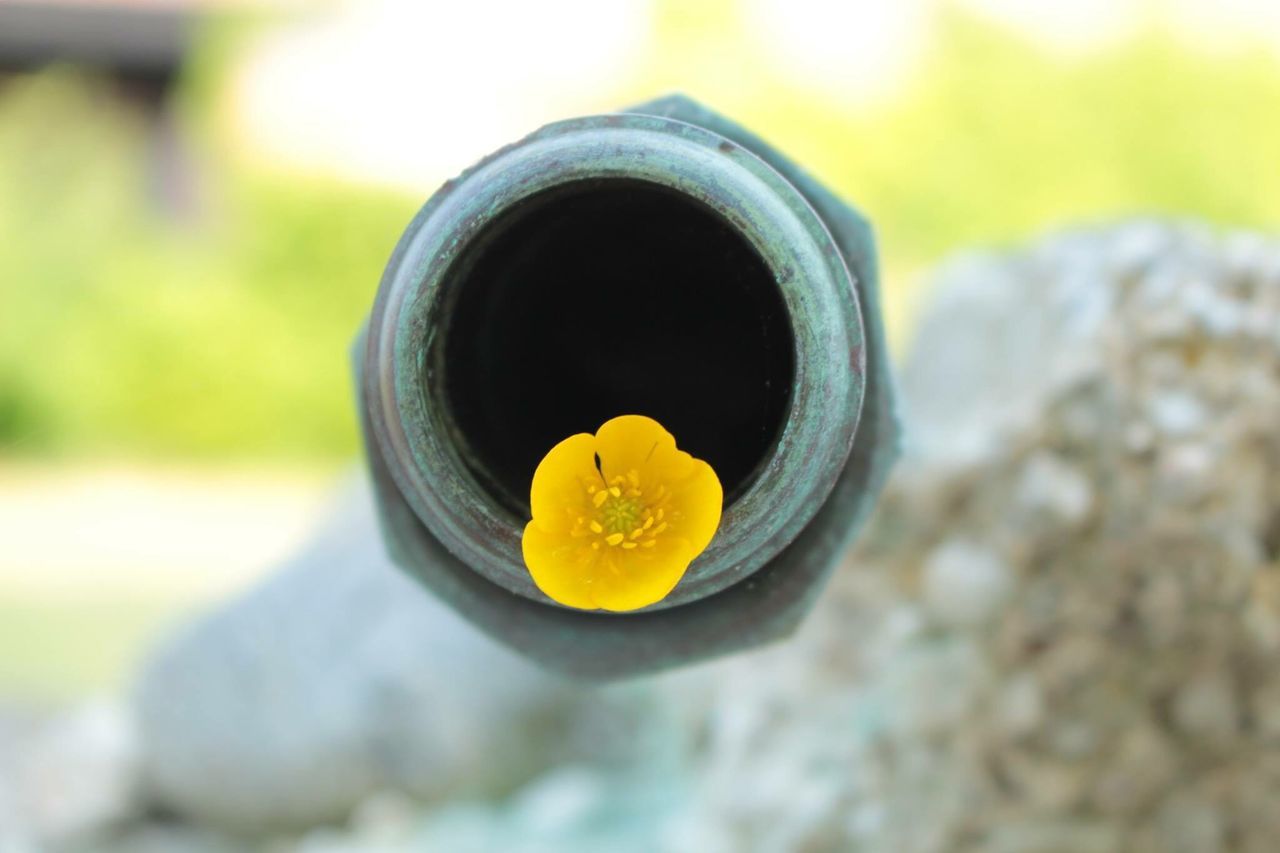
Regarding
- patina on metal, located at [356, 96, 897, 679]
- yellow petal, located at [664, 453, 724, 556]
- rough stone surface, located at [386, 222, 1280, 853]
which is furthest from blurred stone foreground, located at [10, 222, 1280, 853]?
yellow petal, located at [664, 453, 724, 556]

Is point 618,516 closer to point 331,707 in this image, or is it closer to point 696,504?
point 696,504

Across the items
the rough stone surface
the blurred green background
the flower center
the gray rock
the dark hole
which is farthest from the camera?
the blurred green background

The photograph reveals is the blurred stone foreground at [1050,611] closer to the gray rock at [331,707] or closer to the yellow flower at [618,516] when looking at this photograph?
the gray rock at [331,707]

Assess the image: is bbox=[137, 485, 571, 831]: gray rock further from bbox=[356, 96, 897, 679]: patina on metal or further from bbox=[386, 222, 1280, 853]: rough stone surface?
bbox=[356, 96, 897, 679]: patina on metal

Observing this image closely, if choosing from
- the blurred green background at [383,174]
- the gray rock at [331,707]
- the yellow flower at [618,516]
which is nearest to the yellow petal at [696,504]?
the yellow flower at [618,516]

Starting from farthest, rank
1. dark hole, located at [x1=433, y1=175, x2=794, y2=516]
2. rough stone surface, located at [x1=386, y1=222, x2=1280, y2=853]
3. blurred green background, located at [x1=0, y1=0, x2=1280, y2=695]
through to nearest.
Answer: blurred green background, located at [x1=0, y1=0, x2=1280, y2=695]
rough stone surface, located at [x1=386, y1=222, x2=1280, y2=853]
dark hole, located at [x1=433, y1=175, x2=794, y2=516]

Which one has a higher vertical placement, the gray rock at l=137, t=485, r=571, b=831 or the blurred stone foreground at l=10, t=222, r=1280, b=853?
the gray rock at l=137, t=485, r=571, b=831

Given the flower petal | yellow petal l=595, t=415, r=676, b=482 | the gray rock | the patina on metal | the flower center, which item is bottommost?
the flower petal
